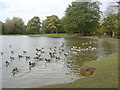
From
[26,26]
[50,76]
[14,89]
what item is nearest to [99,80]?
[50,76]

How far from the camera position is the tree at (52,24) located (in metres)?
85.9

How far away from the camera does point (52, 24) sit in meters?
→ 86.9

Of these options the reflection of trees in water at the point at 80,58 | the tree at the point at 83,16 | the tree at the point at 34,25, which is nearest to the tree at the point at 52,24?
the tree at the point at 34,25

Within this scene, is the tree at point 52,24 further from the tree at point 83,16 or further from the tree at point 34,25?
the tree at point 83,16

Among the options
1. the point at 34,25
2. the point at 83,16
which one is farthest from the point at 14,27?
the point at 83,16

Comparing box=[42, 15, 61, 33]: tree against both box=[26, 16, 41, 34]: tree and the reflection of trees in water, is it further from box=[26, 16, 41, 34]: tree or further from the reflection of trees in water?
the reflection of trees in water

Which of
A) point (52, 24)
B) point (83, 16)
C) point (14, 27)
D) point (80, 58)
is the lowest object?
point (80, 58)

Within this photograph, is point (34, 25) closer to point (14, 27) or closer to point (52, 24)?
point (14, 27)

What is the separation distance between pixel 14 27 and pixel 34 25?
11.6 m

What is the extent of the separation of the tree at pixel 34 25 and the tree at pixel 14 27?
4.31m

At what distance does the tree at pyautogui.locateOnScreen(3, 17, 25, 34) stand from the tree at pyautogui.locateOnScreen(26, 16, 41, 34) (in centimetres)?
431

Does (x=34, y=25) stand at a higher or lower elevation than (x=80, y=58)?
higher

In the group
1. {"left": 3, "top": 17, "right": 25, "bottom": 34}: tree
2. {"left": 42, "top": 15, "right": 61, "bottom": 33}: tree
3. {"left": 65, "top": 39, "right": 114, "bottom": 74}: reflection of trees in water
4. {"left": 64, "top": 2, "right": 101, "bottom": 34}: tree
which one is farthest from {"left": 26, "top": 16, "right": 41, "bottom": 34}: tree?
{"left": 65, "top": 39, "right": 114, "bottom": 74}: reflection of trees in water

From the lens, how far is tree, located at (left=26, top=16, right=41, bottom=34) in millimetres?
95438
